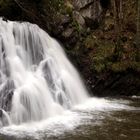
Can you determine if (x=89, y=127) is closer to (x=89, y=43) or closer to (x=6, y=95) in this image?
(x=6, y=95)

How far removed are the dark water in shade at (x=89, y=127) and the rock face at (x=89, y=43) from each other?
257cm

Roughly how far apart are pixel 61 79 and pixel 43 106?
243 cm

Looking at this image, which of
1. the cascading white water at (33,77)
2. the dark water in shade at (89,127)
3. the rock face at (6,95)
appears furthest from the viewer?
the cascading white water at (33,77)

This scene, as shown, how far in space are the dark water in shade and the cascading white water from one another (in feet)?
1.83

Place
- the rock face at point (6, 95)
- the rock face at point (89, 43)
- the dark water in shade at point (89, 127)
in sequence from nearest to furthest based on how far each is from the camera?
the dark water in shade at point (89, 127) → the rock face at point (6, 95) → the rock face at point (89, 43)

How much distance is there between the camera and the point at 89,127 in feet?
34.9

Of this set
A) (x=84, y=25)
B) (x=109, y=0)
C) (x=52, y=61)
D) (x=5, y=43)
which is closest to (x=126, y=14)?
(x=109, y=0)

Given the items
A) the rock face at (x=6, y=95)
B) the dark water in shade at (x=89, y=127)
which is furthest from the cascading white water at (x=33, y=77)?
the dark water in shade at (x=89, y=127)

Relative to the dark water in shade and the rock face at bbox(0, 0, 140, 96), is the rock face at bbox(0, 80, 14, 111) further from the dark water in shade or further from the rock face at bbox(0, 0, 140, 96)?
the rock face at bbox(0, 0, 140, 96)

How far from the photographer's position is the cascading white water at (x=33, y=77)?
11.1 m

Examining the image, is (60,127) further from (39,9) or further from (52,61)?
(39,9)

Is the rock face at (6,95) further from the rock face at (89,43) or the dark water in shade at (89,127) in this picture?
the rock face at (89,43)

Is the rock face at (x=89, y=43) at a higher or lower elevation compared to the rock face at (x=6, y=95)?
higher

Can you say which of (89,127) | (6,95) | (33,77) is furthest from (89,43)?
(89,127)
